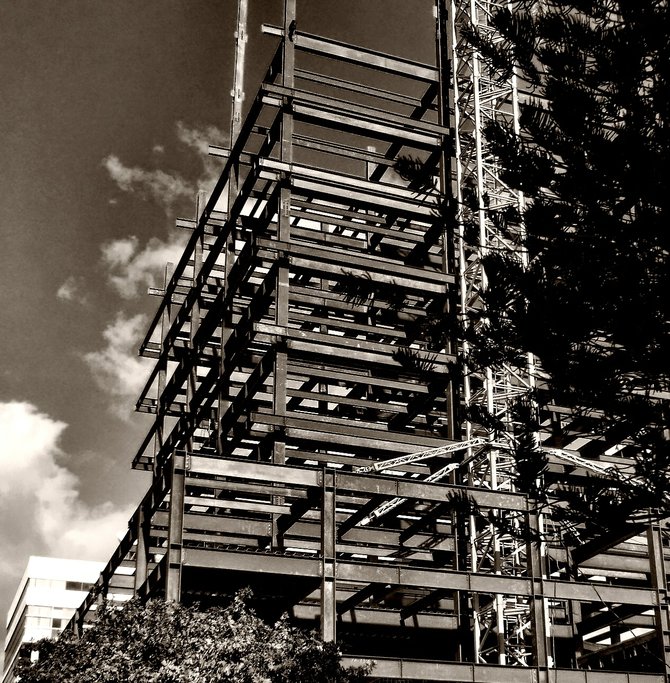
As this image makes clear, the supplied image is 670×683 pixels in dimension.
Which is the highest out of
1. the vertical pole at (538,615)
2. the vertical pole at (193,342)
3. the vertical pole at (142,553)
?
the vertical pole at (193,342)

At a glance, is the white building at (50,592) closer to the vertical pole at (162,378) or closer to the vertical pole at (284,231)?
the vertical pole at (162,378)

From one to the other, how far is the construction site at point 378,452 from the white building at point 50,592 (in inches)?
2724

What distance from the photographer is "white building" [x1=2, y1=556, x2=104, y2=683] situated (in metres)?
112

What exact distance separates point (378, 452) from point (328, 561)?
9.50 m

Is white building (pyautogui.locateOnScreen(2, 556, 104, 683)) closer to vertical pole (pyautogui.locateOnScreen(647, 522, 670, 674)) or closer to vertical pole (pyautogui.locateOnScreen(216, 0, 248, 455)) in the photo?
vertical pole (pyautogui.locateOnScreen(216, 0, 248, 455))

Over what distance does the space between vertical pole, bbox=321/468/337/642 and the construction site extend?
0.17 feet

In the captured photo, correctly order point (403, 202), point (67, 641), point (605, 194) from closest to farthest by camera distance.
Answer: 1. point (605, 194)
2. point (67, 641)
3. point (403, 202)

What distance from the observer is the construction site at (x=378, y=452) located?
29047 millimetres

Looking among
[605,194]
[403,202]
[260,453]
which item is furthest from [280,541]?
[605,194]

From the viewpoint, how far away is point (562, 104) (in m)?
14.7

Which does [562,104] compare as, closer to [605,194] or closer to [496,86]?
[605,194]

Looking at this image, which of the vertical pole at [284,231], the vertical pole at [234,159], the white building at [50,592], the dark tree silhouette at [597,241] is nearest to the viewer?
the dark tree silhouette at [597,241]

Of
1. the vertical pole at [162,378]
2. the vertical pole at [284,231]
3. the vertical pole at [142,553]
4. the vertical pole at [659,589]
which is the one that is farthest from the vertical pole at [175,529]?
the vertical pole at [162,378]

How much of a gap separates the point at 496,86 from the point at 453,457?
14.2m
